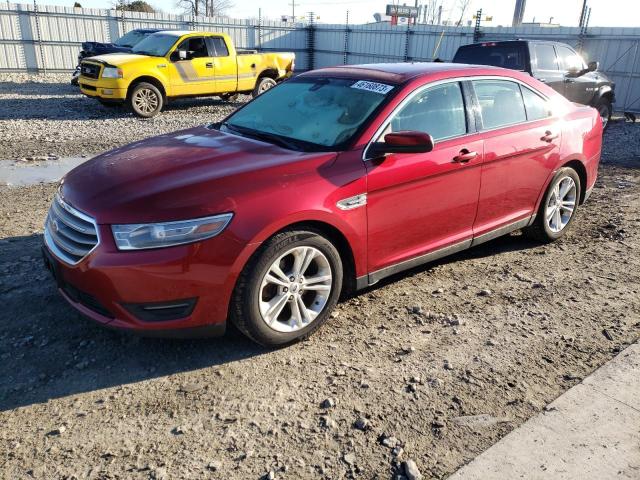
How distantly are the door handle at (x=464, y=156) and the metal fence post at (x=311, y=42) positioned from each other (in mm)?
22137

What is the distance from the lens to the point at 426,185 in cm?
393

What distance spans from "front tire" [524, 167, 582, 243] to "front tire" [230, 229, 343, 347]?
2.53 metres

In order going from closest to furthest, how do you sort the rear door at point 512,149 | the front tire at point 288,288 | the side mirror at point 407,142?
the front tire at point 288,288 → the side mirror at point 407,142 → the rear door at point 512,149

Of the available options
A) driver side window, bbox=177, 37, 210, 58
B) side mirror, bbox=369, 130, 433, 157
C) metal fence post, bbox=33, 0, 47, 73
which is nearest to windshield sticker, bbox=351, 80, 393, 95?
side mirror, bbox=369, 130, 433, 157

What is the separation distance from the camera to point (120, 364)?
10.7ft

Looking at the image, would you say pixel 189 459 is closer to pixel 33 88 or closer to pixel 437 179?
pixel 437 179

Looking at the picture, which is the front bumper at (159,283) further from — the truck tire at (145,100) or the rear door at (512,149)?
the truck tire at (145,100)

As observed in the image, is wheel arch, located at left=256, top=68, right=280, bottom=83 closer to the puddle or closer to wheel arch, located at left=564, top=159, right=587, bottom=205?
the puddle

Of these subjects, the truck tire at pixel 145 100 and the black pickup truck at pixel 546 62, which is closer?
the black pickup truck at pixel 546 62

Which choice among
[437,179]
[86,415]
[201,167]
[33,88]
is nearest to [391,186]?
[437,179]

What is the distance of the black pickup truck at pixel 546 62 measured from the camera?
10.3 metres

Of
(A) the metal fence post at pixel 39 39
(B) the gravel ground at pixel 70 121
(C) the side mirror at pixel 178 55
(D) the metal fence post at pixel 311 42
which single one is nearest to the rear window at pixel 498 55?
(B) the gravel ground at pixel 70 121

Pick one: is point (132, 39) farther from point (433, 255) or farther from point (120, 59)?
point (433, 255)

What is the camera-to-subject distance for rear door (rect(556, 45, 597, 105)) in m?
11.0
